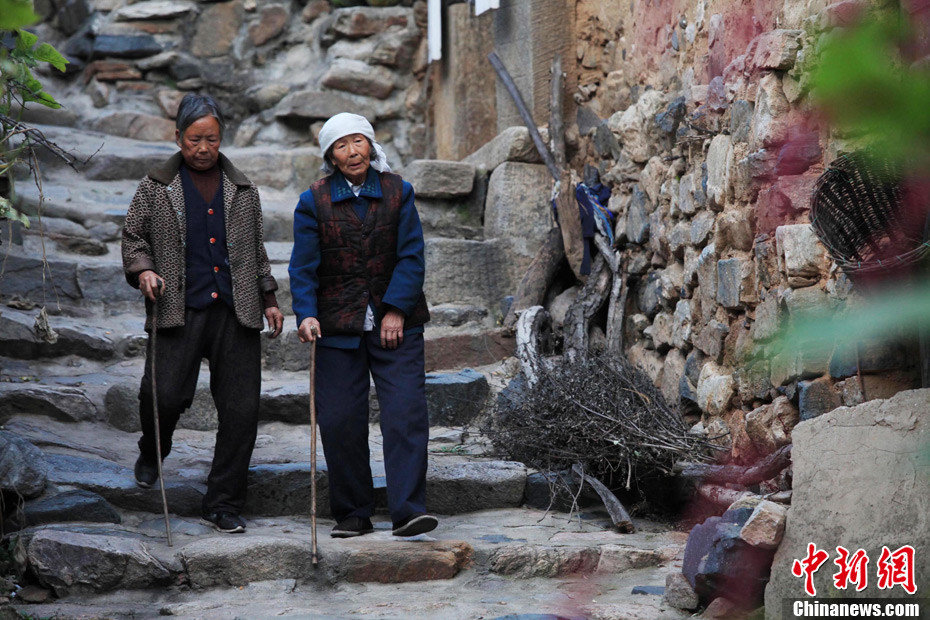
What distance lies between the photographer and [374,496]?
376cm

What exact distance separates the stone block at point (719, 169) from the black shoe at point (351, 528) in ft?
6.24

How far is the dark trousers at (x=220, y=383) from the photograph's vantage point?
3.42 m

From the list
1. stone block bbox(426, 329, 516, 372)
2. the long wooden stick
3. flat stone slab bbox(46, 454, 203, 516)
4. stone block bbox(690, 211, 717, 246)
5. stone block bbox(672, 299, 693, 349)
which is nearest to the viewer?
flat stone slab bbox(46, 454, 203, 516)

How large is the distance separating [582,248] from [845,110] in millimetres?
5148

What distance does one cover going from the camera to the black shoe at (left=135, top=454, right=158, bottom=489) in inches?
139

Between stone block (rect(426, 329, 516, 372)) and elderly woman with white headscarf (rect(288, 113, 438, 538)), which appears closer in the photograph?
elderly woman with white headscarf (rect(288, 113, 438, 538))

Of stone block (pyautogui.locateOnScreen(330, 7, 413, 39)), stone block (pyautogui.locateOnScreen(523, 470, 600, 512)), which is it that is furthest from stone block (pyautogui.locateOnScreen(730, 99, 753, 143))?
stone block (pyautogui.locateOnScreen(330, 7, 413, 39))

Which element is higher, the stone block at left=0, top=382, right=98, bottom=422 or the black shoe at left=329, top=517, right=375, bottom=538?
the stone block at left=0, top=382, right=98, bottom=422

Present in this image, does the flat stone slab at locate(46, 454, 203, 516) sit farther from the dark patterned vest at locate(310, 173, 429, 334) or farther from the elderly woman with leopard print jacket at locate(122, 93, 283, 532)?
the dark patterned vest at locate(310, 173, 429, 334)

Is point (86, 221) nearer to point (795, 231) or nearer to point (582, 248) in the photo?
point (582, 248)

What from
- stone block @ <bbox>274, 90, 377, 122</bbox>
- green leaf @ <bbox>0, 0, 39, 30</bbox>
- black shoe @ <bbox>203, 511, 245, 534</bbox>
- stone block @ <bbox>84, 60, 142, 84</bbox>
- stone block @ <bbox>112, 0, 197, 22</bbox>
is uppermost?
stone block @ <bbox>112, 0, 197, 22</bbox>

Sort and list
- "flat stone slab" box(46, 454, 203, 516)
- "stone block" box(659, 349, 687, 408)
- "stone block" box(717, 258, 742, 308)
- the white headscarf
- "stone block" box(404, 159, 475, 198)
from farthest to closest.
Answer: "stone block" box(404, 159, 475, 198)
"stone block" box(659, 349, 687, 408)
"stone block" box(717, 258, 742, 308)
"flat stone slab" box(46, 454, 203, 516)
the white headscarf

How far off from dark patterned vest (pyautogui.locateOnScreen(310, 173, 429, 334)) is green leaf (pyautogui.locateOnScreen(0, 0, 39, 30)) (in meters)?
2.88

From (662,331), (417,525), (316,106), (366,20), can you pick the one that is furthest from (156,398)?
(366,20)
